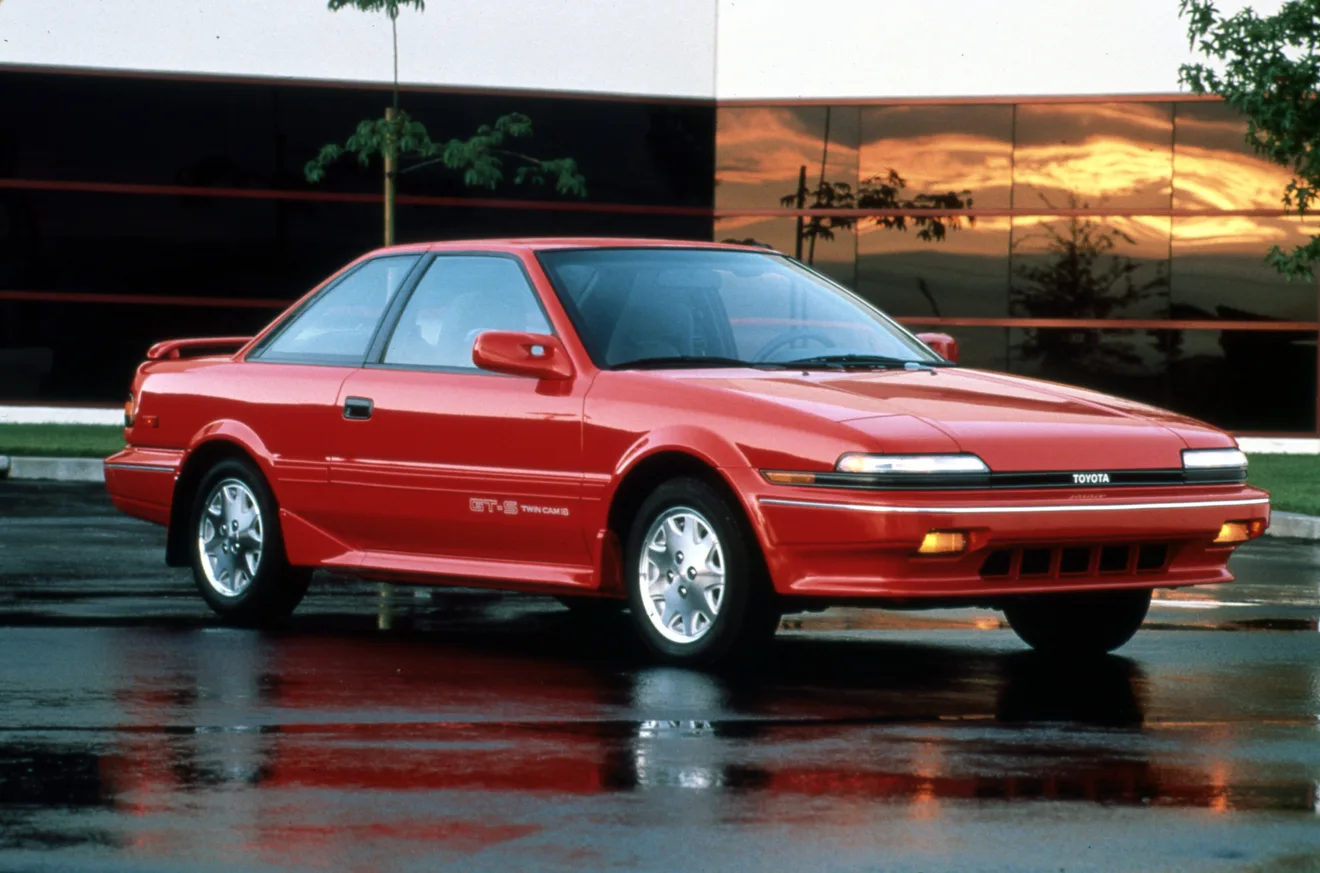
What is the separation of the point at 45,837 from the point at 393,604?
5.90m

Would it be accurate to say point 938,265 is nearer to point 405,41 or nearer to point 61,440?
point 405,41

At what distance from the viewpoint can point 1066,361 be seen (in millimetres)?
31281

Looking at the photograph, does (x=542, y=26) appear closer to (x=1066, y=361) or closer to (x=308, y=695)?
(x=1066, y=361)

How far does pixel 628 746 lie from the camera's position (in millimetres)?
7230

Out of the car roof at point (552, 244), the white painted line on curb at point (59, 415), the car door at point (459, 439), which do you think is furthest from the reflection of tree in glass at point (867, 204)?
the car door at point (459, 439)

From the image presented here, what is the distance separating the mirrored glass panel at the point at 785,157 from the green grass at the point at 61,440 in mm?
8237

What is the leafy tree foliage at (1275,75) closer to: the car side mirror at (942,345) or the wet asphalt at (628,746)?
the wet asphalt at (628,746)

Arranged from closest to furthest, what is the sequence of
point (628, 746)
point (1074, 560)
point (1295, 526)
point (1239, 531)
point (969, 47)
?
point (628, 746) < point (1074, 560) < point (1239, 531) < point (1295, 526) < point (969, 47)

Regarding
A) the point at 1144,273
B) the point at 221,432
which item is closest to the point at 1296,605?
the point at 221,432

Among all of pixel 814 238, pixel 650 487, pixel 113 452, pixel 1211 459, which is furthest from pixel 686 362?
pixel 814 238

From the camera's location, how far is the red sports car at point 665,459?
8.57 metres

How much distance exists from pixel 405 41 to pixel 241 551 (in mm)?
21733

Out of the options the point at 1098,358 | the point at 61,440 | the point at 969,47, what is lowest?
the point at 61,440

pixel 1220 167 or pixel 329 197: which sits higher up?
pixel 1220 167
